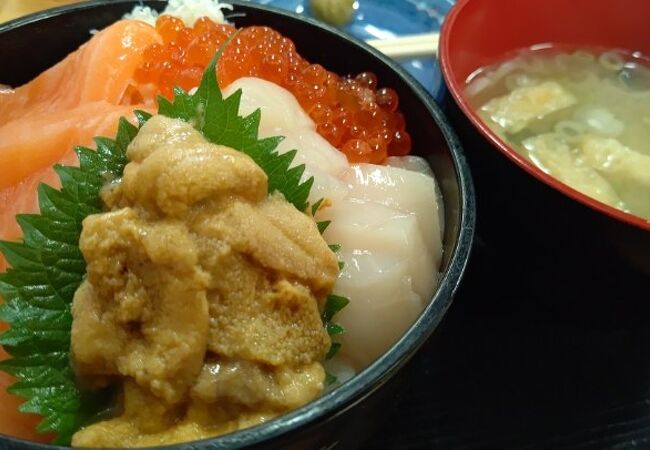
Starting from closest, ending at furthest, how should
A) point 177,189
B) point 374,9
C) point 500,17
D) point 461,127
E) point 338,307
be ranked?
point 177,189 < point 338,307 < point 461,127 < point 500,17 < point 374,9

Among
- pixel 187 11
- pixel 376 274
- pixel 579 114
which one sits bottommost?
pixel 579 114

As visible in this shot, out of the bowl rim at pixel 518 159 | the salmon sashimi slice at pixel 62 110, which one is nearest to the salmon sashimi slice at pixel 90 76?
the salmon sashimi slice at pixel 62 110

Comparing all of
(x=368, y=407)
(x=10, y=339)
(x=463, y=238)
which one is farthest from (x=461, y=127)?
(x=10, y=339)

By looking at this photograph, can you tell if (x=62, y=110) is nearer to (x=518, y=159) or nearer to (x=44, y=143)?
(x=44, y=143)

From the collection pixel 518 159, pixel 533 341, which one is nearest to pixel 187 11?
pixel 518 159

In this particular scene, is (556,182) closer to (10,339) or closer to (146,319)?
(146,319)

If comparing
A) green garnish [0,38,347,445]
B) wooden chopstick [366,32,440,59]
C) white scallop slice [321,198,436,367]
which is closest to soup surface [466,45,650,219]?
wooden chopstick [366,32,440,59]

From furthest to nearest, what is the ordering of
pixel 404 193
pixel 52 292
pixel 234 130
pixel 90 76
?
pixel 90 76 → pixel 404 193 → pixel 234 130 → pixel 52 292

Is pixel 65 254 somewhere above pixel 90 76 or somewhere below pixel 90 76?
below
